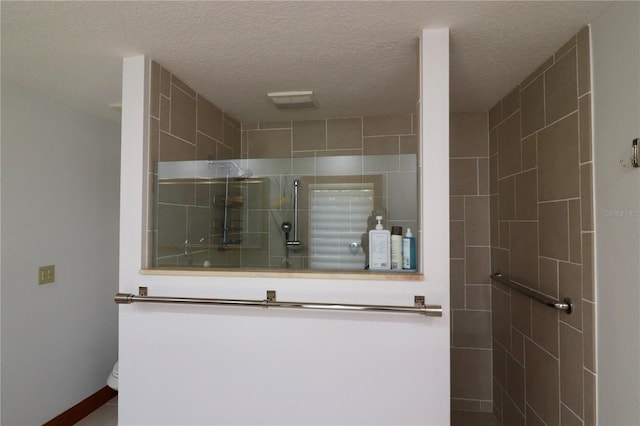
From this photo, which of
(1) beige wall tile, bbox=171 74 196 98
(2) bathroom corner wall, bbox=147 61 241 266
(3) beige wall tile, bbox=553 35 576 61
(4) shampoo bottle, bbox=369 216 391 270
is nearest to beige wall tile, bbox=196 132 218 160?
(2) bathroom corner wall, bbox=147 61 241 266

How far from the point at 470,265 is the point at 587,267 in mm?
1073

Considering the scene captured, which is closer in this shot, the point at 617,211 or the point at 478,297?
the point at 617,211

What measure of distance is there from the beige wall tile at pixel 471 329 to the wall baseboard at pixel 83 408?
102 inches

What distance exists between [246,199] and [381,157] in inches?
28.4

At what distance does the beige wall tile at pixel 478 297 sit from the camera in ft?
7.61

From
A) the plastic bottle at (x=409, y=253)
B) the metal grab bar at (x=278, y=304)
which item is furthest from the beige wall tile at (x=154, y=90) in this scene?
the plastic bottle at (x=409, y=253)

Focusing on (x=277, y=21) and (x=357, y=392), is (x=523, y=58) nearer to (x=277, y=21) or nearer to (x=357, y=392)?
(x=277, y=21)

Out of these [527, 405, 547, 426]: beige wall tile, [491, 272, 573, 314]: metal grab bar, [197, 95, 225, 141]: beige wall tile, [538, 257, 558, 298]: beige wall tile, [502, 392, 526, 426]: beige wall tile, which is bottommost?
[502, 392, 526, 426]: beige wall tile

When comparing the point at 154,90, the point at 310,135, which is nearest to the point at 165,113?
the point at 154,90

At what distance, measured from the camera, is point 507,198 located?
6.68 feet

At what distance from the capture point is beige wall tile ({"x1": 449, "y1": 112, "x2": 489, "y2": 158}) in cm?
237

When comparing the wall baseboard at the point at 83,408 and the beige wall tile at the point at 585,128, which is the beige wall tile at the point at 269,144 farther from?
the wall baseboard at the point at 83,408

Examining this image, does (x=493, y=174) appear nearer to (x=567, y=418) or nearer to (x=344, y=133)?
(x=344, y=133)

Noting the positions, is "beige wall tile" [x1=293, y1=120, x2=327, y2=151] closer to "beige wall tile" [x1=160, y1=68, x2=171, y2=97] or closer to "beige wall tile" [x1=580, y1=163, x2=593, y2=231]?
"beige wall tile" [x1=160, y1=68, x2=171, y2=97]
